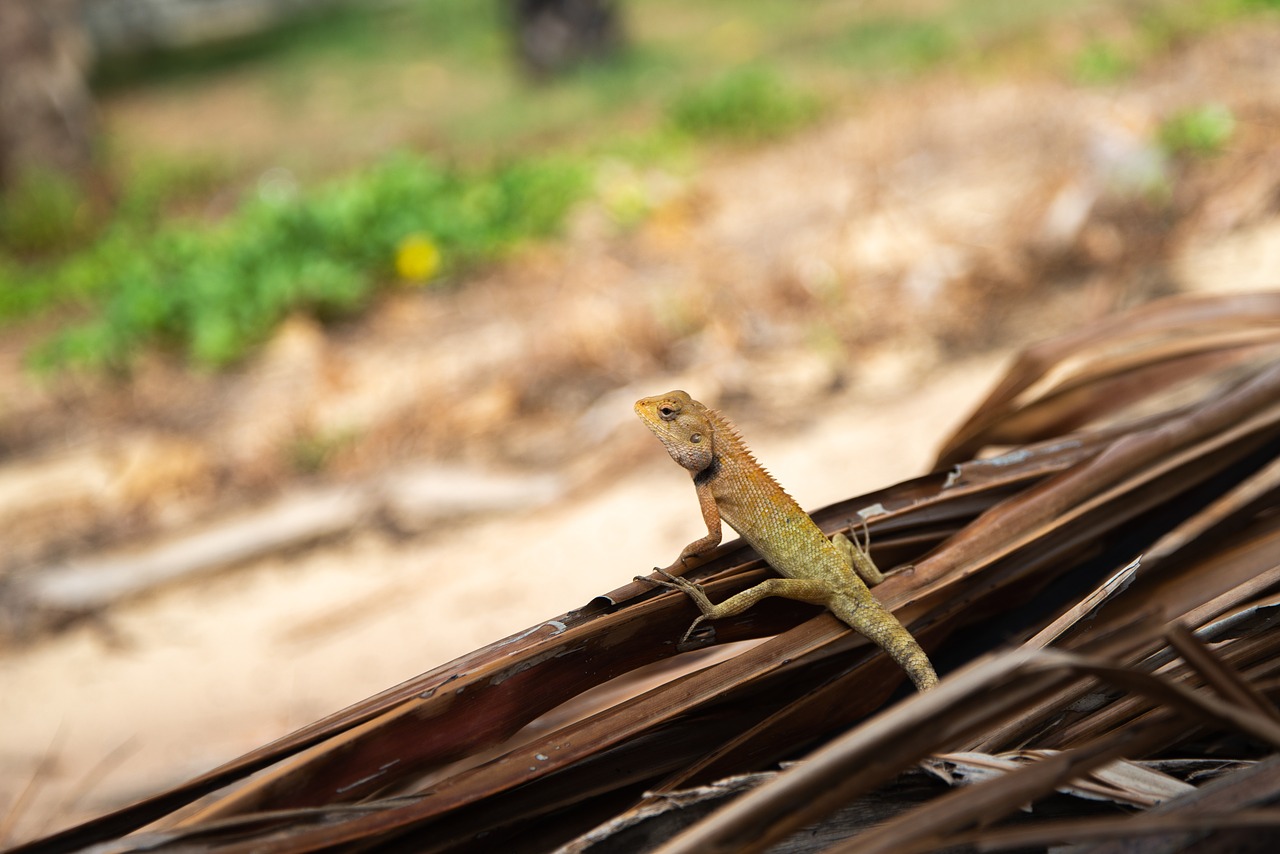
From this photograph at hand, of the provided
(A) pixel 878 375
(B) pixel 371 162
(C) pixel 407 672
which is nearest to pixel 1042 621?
(C) pixel 407 672

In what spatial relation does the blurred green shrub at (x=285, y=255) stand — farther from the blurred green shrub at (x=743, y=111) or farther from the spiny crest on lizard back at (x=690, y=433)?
the spiny crest on lizard back at (x=690, y=433)

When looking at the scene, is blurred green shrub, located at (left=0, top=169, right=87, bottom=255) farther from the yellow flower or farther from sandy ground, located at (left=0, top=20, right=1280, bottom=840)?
the yellow flower

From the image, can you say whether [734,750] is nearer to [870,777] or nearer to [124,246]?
[870,777]

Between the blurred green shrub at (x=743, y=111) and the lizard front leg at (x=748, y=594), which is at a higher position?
the blurred green shrub at (x=743, y=111)

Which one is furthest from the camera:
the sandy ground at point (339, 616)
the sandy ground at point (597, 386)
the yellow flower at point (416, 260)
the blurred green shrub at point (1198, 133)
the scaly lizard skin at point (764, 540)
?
the yellow flower at point (416, 260)

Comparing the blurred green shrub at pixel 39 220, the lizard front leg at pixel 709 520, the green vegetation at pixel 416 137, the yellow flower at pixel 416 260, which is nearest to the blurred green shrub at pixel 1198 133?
the green vegetation at pixel 416 137

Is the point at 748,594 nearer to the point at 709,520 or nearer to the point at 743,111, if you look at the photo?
the point at 709,520

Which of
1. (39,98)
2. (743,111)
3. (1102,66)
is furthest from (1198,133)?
(39,98)
